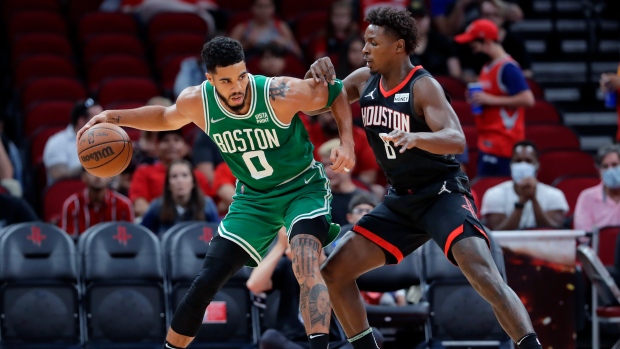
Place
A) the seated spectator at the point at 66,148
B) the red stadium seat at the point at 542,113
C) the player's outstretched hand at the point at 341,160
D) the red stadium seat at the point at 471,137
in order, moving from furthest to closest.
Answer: the red stadium seat at the point at 542,113 → the red stadium seat at the point at 471,137 → the seated spectator at the point at 66,148 → the player's outstretched hand at the point at 341,160

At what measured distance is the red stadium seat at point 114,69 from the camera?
1125 centimetres

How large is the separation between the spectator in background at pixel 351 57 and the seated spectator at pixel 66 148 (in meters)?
2.49

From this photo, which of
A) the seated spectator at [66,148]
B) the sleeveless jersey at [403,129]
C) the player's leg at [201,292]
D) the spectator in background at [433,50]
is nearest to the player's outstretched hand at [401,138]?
the sleeveless jersey at [403,129]

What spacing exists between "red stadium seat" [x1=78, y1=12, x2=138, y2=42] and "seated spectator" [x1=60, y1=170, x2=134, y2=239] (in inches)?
146

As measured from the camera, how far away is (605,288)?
781 centimetres

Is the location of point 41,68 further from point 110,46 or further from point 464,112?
point 464,112

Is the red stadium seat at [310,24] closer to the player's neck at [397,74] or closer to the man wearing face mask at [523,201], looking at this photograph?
the man wearing face mask at [523,201]

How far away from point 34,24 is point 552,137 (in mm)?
6031

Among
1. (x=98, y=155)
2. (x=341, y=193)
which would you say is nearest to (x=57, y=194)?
(x=341, y=193)

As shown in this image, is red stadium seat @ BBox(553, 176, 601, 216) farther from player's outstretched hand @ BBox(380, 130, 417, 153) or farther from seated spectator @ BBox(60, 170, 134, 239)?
player's outstretched hand @ BBox(380, 130, 417, 153)

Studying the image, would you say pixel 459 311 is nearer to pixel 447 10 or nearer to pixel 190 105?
pixel 190 105

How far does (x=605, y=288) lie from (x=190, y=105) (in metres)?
3.81

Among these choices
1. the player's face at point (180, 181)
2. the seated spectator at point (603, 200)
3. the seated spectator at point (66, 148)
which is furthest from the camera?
the seated spectator at point (66, 148)

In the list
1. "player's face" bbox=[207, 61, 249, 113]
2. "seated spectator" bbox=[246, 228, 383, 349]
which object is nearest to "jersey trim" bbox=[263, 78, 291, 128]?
"player's face" bbox=[207, 61, 249, 113]
